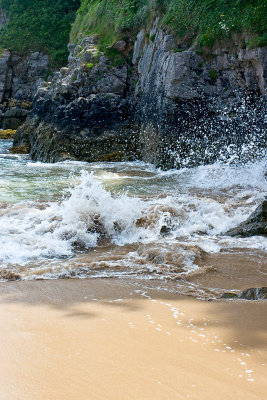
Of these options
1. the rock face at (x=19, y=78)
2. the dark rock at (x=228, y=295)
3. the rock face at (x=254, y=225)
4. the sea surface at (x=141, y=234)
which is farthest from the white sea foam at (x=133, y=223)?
the rock face at (x=19, y=78)

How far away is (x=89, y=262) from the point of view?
4906 millimetres

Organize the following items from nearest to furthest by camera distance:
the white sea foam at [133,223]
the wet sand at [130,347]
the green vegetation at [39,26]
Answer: the wet sand at [130,347] → the white sea foam at [133,223] → the green vegetation at [39,26]

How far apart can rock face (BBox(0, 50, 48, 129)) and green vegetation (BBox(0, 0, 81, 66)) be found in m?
1.03

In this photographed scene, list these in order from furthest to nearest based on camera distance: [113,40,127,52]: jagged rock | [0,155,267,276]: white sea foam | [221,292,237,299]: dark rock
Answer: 1. [113,40,127,52]: jagged rock
2. [0,155,267,276]: white sea foam
3. [221,292,237,299]: dark rock

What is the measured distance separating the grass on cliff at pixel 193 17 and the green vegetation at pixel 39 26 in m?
21.1

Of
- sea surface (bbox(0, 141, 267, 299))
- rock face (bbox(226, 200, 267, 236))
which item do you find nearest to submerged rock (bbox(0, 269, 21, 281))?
sea surface (bbox(0, 141, 267, 299))

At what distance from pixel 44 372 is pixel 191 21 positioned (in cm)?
1282

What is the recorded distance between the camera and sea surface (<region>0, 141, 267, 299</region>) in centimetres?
447

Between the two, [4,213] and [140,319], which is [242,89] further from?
[140,319]

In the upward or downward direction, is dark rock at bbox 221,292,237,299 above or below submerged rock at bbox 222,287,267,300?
below

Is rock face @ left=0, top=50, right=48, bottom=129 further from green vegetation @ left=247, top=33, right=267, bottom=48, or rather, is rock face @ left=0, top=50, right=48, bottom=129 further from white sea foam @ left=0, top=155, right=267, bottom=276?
white sea foam @ left=0, top=155, right=267, bottom=276

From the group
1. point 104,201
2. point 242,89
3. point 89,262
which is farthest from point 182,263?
point 242,89

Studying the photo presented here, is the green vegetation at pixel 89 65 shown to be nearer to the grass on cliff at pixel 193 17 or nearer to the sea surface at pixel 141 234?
the grass on cliff at pixel 193 17

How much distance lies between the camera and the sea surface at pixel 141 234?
4473 millimetres
